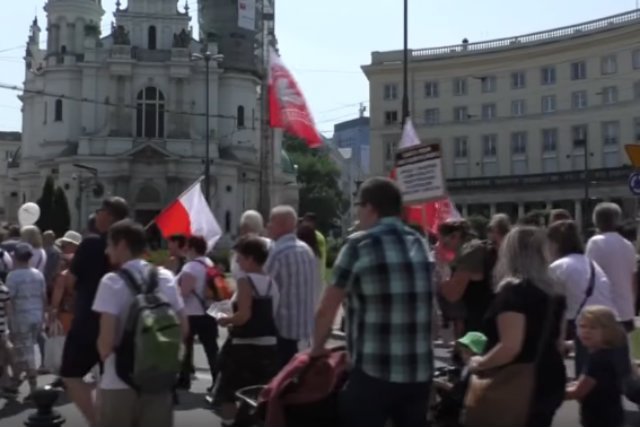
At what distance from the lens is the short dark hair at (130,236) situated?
267 inches

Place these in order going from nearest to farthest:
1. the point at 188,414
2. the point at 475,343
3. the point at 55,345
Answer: the point at 475,343
the point at 188,414
the point at 55,345

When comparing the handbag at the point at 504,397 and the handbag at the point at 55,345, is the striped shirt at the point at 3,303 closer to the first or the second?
the handbag at the point at 55,345

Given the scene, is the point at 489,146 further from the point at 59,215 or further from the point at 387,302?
the point at 387,302

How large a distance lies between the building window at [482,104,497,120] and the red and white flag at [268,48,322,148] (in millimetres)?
70541

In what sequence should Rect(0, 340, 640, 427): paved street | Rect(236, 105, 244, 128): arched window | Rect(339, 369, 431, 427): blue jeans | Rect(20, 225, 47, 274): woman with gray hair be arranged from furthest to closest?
1. Rect(236, 105, 244, 128): arched window
2. Rect(20, 225, 47, 274): woman with gray hair
3. Rect(0, 340, 640, 427): paved street
4. Rect(339, 369, 431, 427): blue jeans

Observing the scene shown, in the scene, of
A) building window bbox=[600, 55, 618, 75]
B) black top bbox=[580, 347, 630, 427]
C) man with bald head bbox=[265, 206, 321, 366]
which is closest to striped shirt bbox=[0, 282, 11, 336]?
man with bald head bbox=[265, 206, 321, 366]

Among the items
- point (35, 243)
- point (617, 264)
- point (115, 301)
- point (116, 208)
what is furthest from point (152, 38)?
point (115, 301)

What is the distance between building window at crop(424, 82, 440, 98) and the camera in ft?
280

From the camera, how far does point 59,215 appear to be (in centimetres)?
6581

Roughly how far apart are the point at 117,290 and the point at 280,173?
87.5 meters

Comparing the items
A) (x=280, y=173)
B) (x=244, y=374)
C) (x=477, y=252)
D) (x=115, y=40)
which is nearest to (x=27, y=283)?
(x=244, y=374)

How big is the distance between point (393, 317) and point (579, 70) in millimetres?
75493

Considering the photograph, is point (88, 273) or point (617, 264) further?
point (617, 264)

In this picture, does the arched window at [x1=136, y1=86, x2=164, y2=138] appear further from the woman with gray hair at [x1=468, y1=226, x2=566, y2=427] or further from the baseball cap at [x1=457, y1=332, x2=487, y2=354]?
the woman with gray hair at [x1=468, y1=226, x2=566, y2=427]
